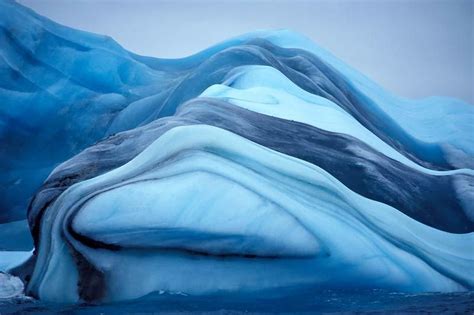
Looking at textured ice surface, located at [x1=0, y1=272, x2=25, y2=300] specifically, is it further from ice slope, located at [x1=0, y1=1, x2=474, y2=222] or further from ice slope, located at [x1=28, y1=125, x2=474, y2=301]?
ice slope, located at [x1=0, y1=1, x2=474, y2=222]

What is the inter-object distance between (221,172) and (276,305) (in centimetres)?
77

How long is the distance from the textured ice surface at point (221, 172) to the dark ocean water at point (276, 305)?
56 mm

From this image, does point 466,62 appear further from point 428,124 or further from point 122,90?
point 122,90

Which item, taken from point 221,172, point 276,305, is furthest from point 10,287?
point 276,305

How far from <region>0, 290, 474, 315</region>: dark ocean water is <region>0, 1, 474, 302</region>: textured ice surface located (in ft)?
0.18

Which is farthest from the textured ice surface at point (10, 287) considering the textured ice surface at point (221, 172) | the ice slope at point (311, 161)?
the ice slope at point (311, 161)

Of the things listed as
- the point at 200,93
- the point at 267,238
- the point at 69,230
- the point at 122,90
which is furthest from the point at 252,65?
the point at 69,230

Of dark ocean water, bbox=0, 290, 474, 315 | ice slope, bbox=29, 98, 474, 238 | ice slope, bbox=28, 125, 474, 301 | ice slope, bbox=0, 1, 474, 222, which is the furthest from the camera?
ice slope, bbox=0, 1, 474, 222

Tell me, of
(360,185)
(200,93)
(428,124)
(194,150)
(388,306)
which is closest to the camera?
(388,306)

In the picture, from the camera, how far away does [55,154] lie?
162 inches

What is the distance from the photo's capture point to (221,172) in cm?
Answer: 326

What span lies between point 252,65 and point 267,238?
4.88ft

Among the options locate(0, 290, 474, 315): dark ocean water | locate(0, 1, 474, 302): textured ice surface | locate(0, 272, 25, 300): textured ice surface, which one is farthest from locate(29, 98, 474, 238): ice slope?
locate(0, 290, 474, 315): dark ocean water

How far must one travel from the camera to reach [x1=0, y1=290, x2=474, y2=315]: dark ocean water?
2.95 meters
